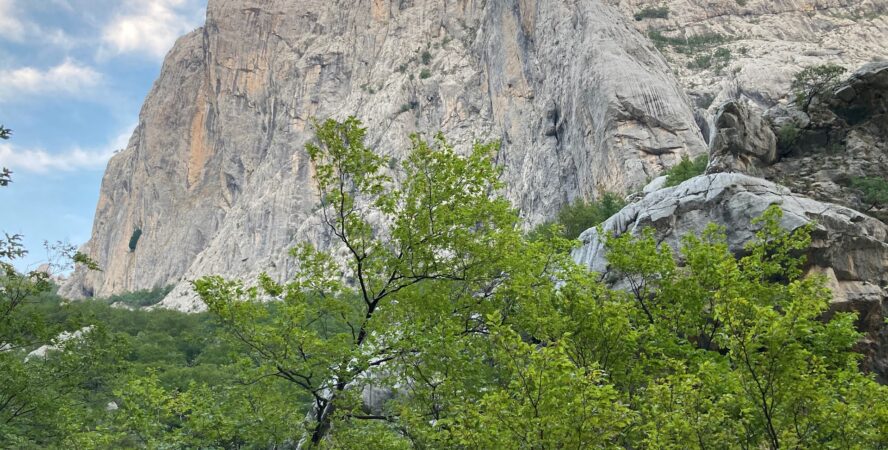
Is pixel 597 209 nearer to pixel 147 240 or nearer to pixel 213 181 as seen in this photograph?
pixel 213 181

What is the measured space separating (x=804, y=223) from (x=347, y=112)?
70.9 meters

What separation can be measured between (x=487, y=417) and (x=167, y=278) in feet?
333

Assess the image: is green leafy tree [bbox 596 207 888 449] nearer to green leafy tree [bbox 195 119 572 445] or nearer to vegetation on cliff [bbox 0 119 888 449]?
vegetation on cliff [bbox 0 119 888 449]

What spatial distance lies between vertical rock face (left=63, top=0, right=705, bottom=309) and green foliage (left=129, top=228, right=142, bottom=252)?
0.41m

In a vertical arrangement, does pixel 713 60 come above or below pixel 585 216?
above

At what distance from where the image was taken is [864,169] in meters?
24.4

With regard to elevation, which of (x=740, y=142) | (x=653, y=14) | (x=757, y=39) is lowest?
(x=740, y=142)

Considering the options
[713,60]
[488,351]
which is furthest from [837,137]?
[713,60]

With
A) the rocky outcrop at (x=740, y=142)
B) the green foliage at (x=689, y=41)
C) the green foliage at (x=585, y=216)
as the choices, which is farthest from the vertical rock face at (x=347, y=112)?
the green foliage at (x=689, y=41)

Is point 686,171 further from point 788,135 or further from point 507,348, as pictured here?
point 507,348

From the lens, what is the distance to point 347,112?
85.4 m

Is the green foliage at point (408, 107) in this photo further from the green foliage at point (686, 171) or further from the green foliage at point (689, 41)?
the green foliage at point (686, 171)

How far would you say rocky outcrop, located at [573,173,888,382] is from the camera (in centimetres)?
1891

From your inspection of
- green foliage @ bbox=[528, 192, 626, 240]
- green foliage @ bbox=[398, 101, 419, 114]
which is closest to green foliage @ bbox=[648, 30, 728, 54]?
green foliage @ bbox=[398, 101, 419, 114]
